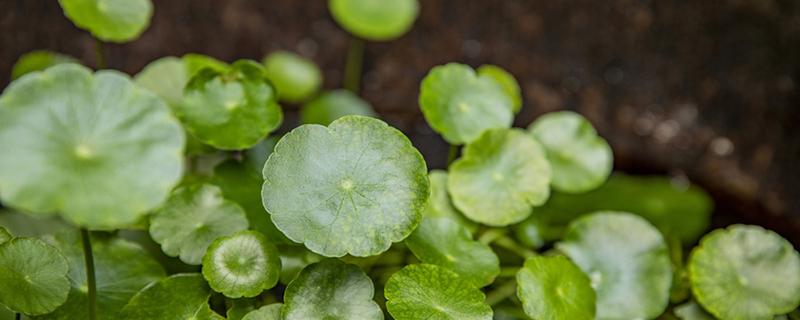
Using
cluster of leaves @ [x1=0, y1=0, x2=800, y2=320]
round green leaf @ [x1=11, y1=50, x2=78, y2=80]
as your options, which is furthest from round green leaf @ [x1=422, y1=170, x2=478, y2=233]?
round green leaf @ [x1=11, y1=50, x2=78, y2=80]

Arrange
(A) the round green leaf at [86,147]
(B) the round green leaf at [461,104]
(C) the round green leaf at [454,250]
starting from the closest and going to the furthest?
(A) the round green leaf at [86,147]
(C) the round green leaf at [454,250]
(B) the round green leaf at [461,104]

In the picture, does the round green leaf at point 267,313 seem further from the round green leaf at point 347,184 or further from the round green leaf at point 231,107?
the round green leaf at point 231,107

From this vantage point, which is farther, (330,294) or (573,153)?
(573,153)

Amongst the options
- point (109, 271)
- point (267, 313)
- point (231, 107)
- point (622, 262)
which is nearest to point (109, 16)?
point (231, 107)

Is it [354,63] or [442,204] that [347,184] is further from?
[354,63]

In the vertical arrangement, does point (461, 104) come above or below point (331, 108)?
above

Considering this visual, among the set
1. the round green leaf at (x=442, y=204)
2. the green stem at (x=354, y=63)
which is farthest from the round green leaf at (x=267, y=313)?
the green stem at (x=354, y=63)
